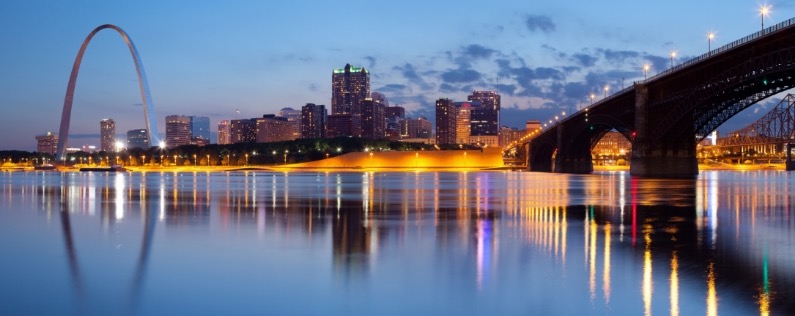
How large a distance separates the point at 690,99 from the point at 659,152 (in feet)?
56.4

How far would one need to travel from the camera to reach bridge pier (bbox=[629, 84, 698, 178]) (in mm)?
119188

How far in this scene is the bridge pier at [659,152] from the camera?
119188mm

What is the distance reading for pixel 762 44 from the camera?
267 ft

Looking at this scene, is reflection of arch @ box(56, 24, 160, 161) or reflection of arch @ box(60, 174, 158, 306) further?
reflection of arch @ box(56, 24, 160, 161)

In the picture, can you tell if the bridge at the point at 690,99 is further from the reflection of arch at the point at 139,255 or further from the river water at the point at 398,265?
the reflection of arch at the point at 139,255

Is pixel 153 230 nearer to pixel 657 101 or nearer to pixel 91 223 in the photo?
Result: pixel 91 223

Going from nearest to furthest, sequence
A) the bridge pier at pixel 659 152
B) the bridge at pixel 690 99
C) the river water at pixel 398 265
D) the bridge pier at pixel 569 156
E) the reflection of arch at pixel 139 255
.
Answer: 1. the river water at pixel 398 265
2. the reflection of arch at pixel 139 255
3. the bridge at pixel 690 99
4. the bridge pier at pixel 659 152
5. the bridge pier at pixel 569 156

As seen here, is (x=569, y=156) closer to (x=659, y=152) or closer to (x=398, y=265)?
(x=659, y=152)

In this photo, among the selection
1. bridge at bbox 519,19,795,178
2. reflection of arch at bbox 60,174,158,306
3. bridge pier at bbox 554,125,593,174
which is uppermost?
bridge at bbox 519,19,795,178

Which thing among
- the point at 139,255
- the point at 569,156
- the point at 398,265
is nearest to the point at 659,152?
the point at 569,156

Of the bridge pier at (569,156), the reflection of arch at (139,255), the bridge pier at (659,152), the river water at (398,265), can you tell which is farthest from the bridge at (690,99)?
the reflection of arch at (139,255)

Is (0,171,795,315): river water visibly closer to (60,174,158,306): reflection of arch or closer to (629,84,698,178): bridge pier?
(60,174,158,306): reflection of arch

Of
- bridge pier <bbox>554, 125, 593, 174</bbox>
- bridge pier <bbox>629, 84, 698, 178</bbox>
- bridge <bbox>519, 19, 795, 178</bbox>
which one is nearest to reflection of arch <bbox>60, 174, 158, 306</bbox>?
bridge <bbox>519, 19, 795, 178</bbox>

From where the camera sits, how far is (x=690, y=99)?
104750 millimetres
